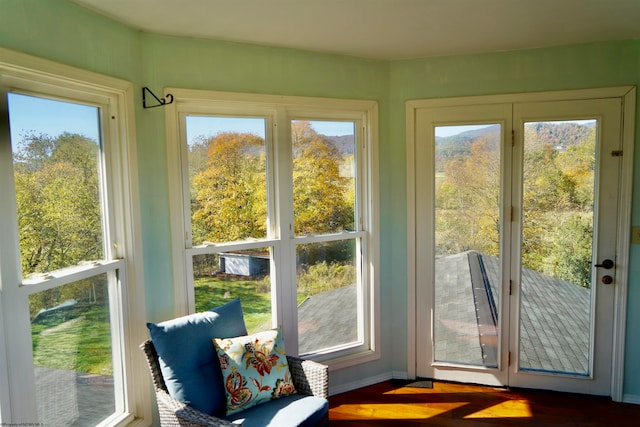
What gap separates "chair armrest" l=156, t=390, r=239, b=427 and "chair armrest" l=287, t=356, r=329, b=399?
55cm

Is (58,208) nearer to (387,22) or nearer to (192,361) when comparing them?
(192,361)

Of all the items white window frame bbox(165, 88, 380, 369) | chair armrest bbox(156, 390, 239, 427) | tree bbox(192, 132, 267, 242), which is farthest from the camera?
tree bbox(192, 132, 267, 242)

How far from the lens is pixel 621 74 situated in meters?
2.68

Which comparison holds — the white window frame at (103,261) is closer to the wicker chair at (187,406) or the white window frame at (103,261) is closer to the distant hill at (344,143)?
the wicker chair at (187,406)

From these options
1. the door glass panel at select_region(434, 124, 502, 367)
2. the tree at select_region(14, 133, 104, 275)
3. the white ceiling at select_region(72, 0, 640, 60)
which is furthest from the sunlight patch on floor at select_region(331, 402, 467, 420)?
the white ceiling at select_region(72, 0, 640, 60)

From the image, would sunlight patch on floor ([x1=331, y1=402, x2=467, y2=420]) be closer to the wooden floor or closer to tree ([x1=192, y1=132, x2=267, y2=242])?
the wooden floor

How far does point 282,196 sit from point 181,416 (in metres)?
1.37

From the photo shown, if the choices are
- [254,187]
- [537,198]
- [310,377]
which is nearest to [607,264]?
[537,198]

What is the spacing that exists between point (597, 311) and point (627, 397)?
60cm

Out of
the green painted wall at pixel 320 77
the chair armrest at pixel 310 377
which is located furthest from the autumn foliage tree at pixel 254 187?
the chair armrest at pixel 310 377

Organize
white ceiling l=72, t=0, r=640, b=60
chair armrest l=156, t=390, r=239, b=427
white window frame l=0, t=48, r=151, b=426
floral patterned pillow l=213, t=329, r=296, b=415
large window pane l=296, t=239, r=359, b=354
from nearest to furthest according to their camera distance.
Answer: white window frame l=0, t=48, r=151, b=426 → chair armrest l=156, t=390, r=239, b=427 → white ceiling l=72, t=0, r=640, b=60 → floral patterned pillow l=213, t=329, r=296, b=415 → large window pane l=296, t=239, r=359, b=354

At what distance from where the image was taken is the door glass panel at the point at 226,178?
2518mm

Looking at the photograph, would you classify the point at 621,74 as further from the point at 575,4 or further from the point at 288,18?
the point at 288,18

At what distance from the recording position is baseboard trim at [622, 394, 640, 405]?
2801mm
